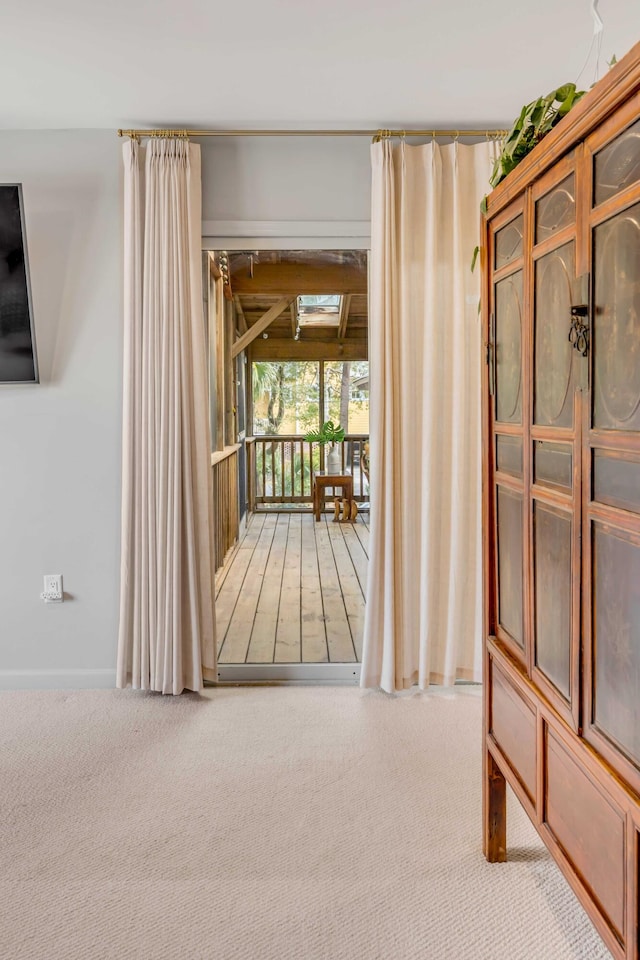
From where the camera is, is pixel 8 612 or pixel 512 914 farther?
pixel 8 612

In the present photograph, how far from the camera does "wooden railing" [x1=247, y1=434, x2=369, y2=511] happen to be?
3.59 metres

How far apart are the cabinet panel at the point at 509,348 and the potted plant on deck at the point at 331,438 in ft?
5.68

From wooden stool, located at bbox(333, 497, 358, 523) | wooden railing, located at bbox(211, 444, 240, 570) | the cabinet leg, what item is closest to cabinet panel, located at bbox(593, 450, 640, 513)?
the cabinet leg

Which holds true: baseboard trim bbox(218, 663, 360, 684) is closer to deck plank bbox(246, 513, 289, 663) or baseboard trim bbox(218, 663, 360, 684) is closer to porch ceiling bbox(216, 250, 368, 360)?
deck plank bbox(246, 513, 289, 663)

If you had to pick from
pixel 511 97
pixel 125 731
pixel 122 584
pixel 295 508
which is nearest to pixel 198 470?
pixel 122 584

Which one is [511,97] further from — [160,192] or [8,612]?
[8,612]

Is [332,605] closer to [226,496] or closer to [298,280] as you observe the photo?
[226,496]

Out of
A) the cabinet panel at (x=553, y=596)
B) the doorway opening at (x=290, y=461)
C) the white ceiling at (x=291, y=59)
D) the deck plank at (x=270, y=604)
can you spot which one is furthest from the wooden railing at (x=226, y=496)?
the cabinet panel at (x=553, y=596)

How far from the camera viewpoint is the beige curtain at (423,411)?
3.02m

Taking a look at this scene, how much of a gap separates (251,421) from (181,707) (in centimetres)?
154

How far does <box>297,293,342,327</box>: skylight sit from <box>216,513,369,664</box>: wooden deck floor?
1.06 metres

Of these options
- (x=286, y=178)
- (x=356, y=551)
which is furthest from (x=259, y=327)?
(x=356, y=551)

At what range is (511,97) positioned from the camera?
2760 mm

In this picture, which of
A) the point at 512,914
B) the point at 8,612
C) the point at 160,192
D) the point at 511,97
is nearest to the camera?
the point at 512,914
